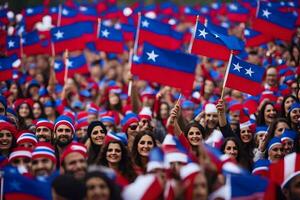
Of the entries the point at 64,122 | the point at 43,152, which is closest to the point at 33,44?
the point at 64,122

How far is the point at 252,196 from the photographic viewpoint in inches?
297

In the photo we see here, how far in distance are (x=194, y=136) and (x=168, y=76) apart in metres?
1.90


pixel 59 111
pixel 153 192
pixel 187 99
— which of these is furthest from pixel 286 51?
pixel 153 192

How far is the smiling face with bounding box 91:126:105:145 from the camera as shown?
11422 millimetres

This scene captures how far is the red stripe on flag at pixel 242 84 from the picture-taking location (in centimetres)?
1215

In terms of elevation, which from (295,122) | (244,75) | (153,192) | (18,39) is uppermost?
(18,39)

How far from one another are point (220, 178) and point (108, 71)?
44.5 ft

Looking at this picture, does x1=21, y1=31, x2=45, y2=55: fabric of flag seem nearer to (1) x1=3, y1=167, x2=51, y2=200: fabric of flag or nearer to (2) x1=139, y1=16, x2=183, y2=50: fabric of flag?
(2) x1=139, y1=16, x2=183, y2=50: fabric of flag

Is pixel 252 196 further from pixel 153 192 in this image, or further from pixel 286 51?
pixel 286 51

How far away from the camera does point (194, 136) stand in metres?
11.3

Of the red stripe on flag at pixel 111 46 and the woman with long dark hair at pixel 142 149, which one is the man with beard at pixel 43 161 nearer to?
the woman with long dark hair at pixel 142 149

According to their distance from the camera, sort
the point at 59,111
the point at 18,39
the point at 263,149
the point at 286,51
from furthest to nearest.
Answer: the point at 286,51 < the point at 18,39 < the point at 59,111 < the point at 263,149

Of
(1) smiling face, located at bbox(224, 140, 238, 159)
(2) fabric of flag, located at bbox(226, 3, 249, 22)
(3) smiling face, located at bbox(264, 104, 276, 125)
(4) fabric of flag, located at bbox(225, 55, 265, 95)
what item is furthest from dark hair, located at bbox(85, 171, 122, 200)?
(2) fabric of flag, located at bbox(226, 3, 249, 22)

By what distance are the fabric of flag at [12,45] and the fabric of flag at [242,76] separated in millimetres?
6371
